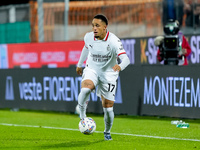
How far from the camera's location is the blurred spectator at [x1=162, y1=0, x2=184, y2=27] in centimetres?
1812

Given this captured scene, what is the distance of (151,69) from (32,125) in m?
3.36

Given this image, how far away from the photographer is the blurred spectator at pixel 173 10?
1812cm

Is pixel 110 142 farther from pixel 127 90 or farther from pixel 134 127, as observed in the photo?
pixel 127 90

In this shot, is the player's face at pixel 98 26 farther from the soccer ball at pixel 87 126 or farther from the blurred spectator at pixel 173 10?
the blurred spectator at pixel 173 10

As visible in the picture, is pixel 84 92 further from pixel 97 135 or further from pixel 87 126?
pixel 97 135

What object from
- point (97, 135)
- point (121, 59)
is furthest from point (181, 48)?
point (121, 59)

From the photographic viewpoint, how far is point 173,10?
1828 centimetres

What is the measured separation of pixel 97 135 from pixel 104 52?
190 centimetres

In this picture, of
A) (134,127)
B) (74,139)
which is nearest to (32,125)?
(134,127)

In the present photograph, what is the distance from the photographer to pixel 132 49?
62.6 feet

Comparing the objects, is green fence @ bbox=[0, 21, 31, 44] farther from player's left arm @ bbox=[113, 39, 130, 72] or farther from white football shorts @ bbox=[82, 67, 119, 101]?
player's left arm @ bbox=[113, 39, 130, 72]

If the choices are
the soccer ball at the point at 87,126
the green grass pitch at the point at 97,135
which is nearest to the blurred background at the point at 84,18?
the green grass pitch at the point at 97,135

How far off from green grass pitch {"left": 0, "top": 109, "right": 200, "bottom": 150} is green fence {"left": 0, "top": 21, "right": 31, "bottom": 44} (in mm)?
→ 8268

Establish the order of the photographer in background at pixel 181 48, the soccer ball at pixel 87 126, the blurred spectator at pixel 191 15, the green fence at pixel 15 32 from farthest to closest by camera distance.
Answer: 1. the green fence at pixel 15 32
2. the blurred spectator at pixel 191 15
3. the photographer in background at pixel 181 48
4. the soccer ball at pixel 87 126
